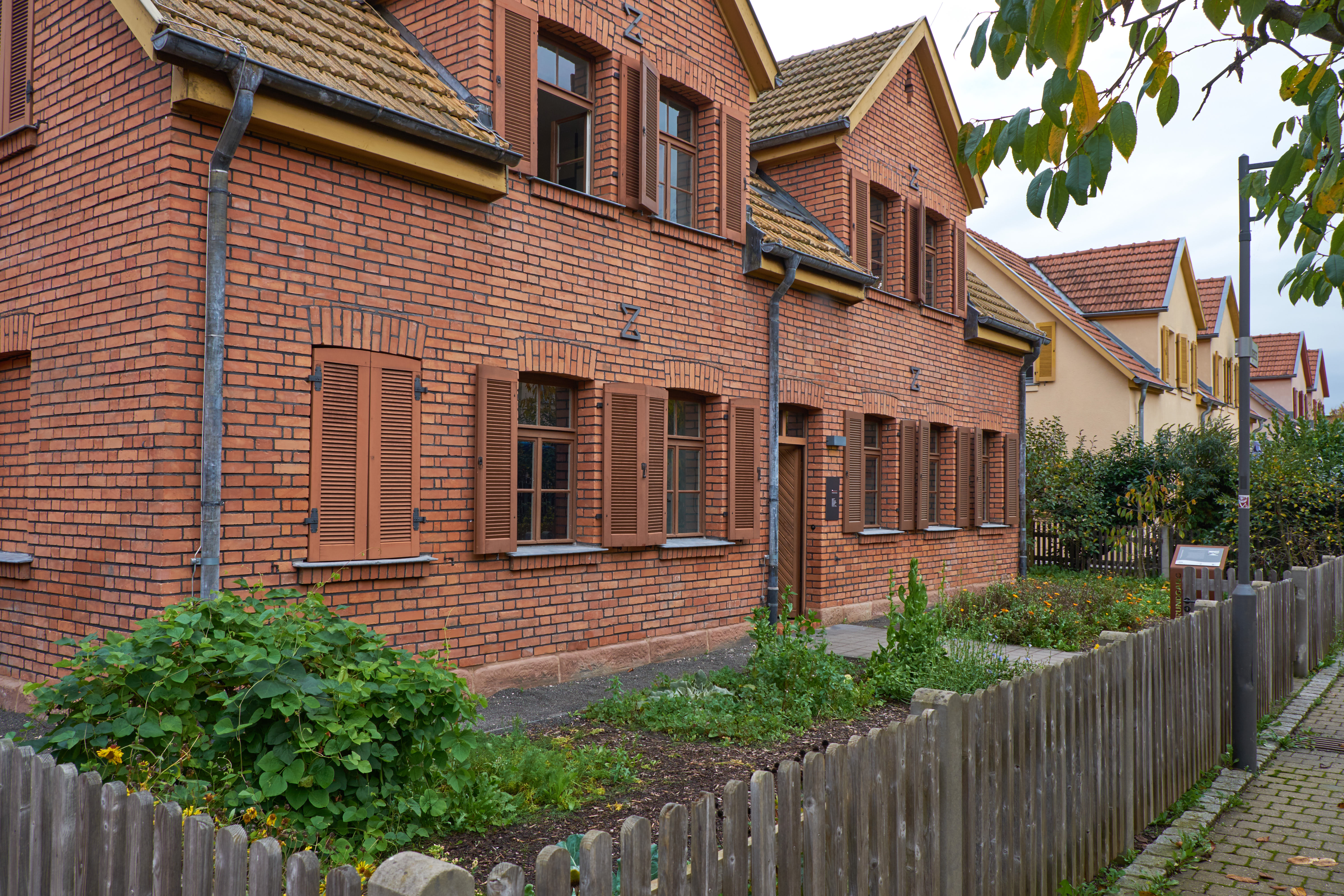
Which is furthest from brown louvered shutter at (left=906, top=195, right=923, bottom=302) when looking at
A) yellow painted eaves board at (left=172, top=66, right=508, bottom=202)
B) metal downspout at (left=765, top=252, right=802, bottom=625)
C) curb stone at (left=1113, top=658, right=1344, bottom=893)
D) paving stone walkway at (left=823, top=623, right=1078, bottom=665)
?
yellow painted eaves board at (left=172, top=66, right=508, bottom=202)

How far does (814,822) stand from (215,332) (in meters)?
4.99

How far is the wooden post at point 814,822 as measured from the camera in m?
2.87

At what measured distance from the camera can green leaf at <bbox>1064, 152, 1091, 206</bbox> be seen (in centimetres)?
263

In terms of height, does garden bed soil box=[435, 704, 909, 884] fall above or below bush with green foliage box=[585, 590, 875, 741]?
below

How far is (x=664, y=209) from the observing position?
10188mm

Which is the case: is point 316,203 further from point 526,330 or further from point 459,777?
point 459,777

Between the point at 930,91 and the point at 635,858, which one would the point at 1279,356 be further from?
the point at 635,858

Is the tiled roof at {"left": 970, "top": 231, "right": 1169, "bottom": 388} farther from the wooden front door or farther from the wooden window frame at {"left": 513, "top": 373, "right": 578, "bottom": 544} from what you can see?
the wooden window frame at {"left": 513, "top": 373, "right": 578, "bottom": 544}

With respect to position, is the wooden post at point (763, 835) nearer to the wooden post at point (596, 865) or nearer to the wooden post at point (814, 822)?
the wooden post at point (814, 822)

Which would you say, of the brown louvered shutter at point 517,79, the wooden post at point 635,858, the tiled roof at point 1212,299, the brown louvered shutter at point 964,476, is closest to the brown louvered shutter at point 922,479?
the brown louvered shutter at point 964,476

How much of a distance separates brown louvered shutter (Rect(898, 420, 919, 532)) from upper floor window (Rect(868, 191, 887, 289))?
2079 millimetres

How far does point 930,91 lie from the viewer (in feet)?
49.6

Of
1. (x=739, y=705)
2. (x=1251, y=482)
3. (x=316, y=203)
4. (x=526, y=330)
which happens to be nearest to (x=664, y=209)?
(x=526, y=330)

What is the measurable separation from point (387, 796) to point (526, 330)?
4.72 meters
